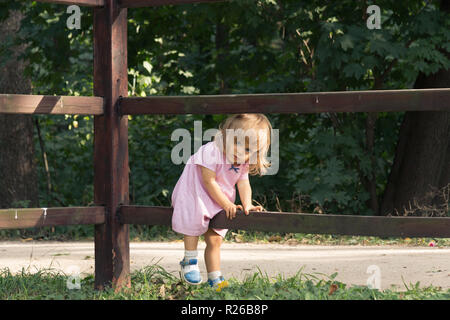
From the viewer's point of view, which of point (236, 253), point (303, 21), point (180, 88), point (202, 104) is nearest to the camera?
point (202, 104)

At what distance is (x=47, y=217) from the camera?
430cm

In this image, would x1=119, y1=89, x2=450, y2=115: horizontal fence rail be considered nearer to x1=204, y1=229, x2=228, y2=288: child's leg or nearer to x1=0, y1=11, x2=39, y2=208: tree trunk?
x1=204, y1=229, x2=228, y2=288: child's leg

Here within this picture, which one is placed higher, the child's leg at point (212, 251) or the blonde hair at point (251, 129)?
the blonde hair at point (251, 129)

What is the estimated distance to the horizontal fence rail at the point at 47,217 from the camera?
4.15m

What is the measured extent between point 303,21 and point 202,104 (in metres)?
4.32

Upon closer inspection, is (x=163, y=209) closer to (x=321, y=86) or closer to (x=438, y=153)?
(x=321, y=86)

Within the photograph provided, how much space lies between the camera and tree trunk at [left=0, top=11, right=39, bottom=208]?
33.2ft

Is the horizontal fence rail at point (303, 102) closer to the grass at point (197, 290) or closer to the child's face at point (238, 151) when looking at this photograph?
the child's face at point (238, 151)

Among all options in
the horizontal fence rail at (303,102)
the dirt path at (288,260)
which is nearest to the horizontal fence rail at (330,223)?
the horizontal fence rail at (303,102)

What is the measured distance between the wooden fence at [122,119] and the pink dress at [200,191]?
0.08 meters

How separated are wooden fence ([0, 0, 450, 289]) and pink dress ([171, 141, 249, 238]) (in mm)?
76
